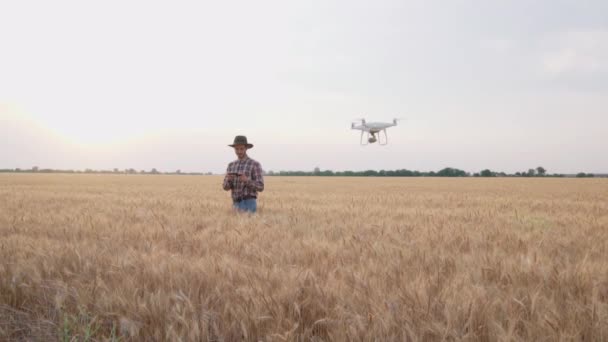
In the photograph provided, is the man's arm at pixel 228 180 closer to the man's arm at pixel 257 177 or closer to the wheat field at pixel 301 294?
the man's arm at pixel 257 177

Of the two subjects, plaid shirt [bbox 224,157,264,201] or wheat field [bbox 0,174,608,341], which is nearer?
wheat field [bbox 0,174,608,341]

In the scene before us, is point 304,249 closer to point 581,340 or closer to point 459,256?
point 459,256

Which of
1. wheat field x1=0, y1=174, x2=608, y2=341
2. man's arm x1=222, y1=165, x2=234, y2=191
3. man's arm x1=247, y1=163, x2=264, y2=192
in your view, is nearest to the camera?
wheat field x1=0, y1=174, x2=608, y2=341

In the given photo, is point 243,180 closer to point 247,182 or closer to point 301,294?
point 247,182

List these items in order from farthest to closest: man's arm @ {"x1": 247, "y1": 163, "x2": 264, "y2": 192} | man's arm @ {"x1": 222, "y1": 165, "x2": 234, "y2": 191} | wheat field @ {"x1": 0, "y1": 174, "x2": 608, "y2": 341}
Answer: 1. man's arm @ {"x1": 247, "y1": 163, "x2": 264, "y2": 192}
2. man's arm @ {"x1": 222, "y1": 165, "x2": 234, "y2": 191}
3. wheat field @ {"x1": 0, "y1": 174, "x2": 608, "y2": 341}

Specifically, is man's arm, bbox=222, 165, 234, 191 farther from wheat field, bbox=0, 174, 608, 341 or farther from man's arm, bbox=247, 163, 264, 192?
wheat field, bbox=0, 174, 608, 341

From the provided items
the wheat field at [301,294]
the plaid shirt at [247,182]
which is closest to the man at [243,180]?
the plaid shirt at [247,182]

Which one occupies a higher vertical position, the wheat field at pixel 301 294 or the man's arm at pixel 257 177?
the man's arm at pixel 257 177

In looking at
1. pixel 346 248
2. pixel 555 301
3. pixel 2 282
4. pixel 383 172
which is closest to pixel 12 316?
pixel 2 282

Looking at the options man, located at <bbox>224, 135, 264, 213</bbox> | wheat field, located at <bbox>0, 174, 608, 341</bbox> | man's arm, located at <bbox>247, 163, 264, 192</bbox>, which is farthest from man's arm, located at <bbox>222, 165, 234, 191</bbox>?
wheat field, located at <bbox>0, 174, 608, 341</bbox>
